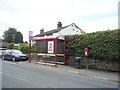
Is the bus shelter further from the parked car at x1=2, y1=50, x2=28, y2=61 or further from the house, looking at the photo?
the house

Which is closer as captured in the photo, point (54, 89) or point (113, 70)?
point (54, 89)

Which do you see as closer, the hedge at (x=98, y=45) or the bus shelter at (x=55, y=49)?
the hedge at (x=98, y=45)

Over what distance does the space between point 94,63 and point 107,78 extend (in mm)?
3337

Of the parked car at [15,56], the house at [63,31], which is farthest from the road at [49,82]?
the house at [63,31]

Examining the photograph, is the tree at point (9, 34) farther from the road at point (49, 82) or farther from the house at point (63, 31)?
the road at point (49, 82)

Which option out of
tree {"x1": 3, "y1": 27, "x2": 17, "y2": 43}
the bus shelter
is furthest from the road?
tree {"x1": 3, "y1": 27, "x2": 17, "y2": 43}

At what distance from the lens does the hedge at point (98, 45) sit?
32.0ft

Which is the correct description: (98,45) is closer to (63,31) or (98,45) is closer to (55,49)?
(55,49)

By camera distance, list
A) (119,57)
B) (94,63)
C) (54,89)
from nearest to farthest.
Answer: (54,89), (119,57), (94,63)

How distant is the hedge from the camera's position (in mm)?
9762

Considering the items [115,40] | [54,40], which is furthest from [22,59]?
[115,40]

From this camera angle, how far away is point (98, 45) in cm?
1074

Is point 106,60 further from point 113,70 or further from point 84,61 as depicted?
point 84,61

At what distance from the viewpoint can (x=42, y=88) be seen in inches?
209
